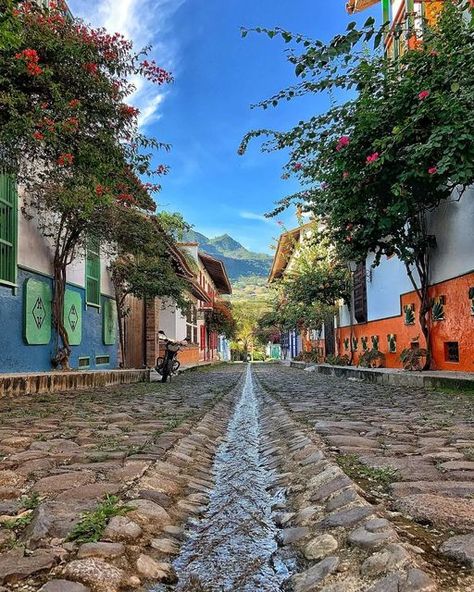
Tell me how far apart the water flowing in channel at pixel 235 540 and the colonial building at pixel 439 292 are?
17.8 feet

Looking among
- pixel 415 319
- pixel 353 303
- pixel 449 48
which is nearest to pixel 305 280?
pixel 353 303

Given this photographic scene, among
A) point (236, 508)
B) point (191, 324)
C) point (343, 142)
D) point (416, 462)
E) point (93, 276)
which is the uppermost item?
point (343, 142)

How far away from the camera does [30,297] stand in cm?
1015

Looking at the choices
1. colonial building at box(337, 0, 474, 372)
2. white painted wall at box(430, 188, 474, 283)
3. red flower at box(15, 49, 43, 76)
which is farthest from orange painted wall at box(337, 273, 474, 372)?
red flower at box(15, 49, 43, 76)

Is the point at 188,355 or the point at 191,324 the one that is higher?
the point at 191,324

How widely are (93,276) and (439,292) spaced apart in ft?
28.8

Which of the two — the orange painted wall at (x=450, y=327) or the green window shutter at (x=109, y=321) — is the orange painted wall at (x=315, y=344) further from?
the green window shutter at (x=109, y=321)

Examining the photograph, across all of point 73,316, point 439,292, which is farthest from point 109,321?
point 439,292

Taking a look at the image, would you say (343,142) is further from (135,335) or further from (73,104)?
(135,335)

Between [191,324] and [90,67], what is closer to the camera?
[90,67]

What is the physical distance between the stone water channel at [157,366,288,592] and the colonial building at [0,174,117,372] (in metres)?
6.98

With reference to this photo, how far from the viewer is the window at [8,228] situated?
9258 millimetres

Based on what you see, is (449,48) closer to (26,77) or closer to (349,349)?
(26,77)

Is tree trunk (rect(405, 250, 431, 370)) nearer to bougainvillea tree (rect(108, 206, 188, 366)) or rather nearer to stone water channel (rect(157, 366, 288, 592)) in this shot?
bougainvillea tree (rect(108, 206, 188, 366))
